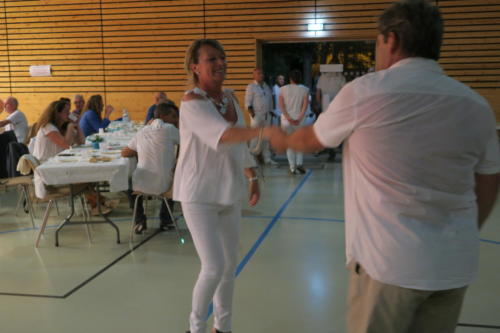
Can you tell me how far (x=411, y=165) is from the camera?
128 centimetres

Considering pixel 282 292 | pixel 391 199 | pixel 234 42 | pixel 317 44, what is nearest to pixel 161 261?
pixel 282 292

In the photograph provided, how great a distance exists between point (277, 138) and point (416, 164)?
500 mm

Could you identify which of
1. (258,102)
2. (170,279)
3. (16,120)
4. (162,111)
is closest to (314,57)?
(258,102)

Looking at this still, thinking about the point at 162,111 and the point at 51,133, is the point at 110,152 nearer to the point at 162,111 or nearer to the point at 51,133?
the point at 51,133

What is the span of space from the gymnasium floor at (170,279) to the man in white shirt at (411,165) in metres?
1.63

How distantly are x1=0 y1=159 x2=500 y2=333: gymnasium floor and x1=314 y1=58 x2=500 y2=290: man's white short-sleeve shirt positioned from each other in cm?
167

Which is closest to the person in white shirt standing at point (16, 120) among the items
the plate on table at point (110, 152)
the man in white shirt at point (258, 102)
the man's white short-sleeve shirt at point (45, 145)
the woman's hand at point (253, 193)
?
the man's white short-sleeve shirt at point (45, 145)

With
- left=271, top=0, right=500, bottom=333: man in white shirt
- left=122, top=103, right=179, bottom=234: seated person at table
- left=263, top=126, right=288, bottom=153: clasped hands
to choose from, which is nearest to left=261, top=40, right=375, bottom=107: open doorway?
left=122, top=103, right=179, bottom=234: seated person at table

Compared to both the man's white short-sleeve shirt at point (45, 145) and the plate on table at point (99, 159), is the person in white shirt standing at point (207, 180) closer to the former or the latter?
the plate on table at point (99, 159)

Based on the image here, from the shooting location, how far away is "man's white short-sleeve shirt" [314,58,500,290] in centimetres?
126

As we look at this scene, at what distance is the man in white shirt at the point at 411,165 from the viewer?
4.15ft

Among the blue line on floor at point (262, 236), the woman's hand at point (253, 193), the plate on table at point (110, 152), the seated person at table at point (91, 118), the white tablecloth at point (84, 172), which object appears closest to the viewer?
the woman's hand at point (253, 193)

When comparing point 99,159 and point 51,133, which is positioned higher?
point 51,133

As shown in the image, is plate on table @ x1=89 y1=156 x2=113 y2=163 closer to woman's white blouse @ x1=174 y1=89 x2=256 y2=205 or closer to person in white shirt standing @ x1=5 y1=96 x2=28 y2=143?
woman's white blouse @ x1=174 y1=89 x2=256 y2=205
